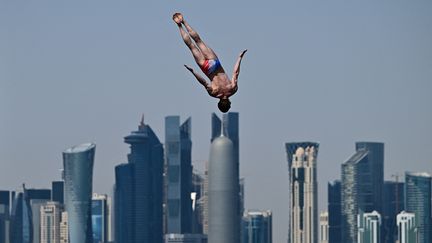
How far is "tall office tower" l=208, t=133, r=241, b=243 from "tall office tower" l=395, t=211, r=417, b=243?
57.2 feet

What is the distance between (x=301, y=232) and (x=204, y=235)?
10370mm

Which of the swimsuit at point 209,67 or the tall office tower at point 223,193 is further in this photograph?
the tall office tower at point 223,193

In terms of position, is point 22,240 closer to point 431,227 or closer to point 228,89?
point 431,227

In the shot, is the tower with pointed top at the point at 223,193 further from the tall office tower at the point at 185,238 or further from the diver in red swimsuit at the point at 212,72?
the diver in red swimsuit at the point at 212,72

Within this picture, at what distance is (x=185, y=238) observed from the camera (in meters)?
195

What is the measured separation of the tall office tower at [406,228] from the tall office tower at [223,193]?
57.2 ft

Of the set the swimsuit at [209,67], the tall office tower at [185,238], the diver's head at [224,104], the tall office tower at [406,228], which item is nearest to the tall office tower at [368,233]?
the tall office tower at [406,228]

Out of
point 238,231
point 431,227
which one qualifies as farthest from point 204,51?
point 431,227

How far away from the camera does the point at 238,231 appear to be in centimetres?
18212

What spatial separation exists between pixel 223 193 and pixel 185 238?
1135 centimetres

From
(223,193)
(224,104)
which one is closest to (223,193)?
(223,193)

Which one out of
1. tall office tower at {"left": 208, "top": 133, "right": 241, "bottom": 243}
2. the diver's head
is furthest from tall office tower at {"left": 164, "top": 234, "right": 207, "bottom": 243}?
the diver's head

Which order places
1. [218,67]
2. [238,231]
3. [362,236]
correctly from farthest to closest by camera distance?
[362,236]
[238,231]
[218,67]

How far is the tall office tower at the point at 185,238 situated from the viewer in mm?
192375
